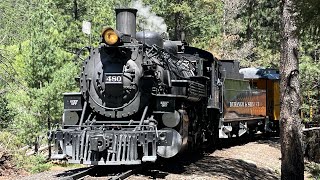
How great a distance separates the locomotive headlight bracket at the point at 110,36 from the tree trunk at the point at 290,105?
3.77 metres

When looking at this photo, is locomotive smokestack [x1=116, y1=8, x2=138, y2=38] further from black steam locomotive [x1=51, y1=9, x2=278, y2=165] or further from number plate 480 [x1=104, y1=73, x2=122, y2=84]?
number plate 480 [x1=104, y1=73, x2=122, y2=84]

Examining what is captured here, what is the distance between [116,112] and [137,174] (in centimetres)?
145

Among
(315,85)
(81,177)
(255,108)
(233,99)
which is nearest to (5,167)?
(81,177)

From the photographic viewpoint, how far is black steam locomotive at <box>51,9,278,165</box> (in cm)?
891

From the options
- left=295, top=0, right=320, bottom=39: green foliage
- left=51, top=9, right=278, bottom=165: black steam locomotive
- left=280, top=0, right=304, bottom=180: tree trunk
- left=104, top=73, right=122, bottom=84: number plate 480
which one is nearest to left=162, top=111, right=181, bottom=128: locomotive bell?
left=51, top=9, right=278, bottom=165: black steam locomotive

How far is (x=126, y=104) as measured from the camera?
380 inches

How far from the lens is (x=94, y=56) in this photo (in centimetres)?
1002

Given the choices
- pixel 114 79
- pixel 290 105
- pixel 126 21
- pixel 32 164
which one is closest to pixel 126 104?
pixel 114 79

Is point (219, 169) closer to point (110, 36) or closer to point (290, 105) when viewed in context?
point (290, 105)

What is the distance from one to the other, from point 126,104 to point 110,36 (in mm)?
1490

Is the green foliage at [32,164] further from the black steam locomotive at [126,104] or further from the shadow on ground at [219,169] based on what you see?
the shadow on ground at [219,169]

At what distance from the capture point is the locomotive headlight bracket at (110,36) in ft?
30.5

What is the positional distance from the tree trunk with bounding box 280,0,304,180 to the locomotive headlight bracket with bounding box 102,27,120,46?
377cm

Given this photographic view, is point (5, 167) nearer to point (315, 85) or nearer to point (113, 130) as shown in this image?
point (113, 130)
